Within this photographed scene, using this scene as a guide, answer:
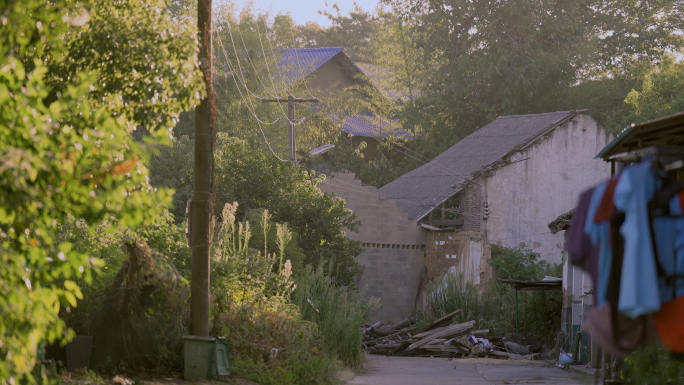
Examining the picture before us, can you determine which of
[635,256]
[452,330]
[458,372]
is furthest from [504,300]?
[635,256]

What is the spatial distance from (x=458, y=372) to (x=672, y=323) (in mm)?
13627

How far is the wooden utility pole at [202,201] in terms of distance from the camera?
1232 centimetres

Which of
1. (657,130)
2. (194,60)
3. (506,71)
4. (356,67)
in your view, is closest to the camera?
(657,130)

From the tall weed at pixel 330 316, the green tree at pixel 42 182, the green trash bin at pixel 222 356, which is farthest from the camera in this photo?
the tall weed at pixel 330 316

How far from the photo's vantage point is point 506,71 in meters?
42.2

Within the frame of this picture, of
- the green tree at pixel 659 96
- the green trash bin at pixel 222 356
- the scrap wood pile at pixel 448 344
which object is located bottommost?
the scrap wood pile at pixel 448 344

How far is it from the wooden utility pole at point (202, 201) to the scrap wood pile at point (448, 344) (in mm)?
12236

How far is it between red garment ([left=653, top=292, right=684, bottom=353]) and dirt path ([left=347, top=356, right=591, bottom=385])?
8245 mm

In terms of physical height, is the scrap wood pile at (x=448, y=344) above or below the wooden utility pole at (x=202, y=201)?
below

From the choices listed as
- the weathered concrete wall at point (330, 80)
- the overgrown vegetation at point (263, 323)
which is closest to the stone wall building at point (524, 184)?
the weathered concrete wall at point (330, 80)

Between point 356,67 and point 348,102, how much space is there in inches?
194

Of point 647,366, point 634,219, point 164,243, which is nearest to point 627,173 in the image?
point 634,219

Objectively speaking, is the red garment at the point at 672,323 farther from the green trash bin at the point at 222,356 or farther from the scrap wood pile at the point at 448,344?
the scrap wood pile at the point at 448,344

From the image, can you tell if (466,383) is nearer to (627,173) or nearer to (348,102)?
(627,173)
